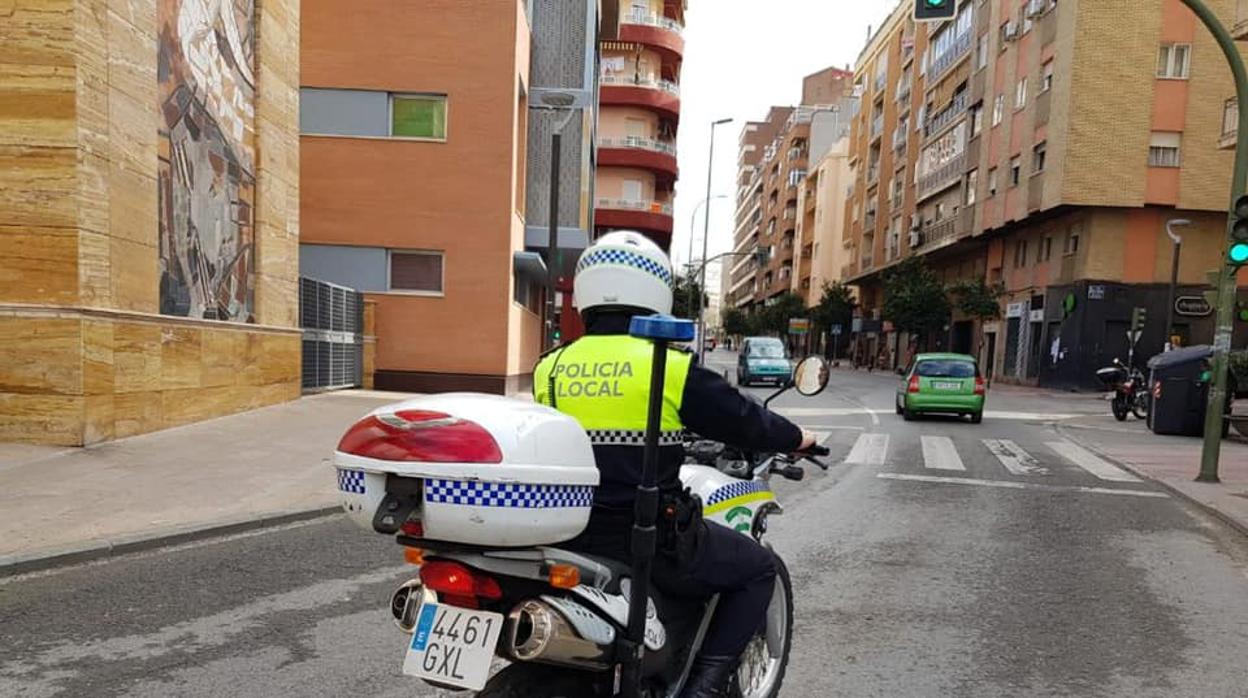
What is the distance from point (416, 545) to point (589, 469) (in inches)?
18.8

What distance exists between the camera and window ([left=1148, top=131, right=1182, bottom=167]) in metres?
28.7

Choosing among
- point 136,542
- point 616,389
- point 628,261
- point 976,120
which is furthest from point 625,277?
point 976,120

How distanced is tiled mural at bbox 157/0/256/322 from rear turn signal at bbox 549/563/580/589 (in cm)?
942

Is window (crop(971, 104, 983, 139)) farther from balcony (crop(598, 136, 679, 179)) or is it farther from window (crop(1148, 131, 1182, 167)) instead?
balcony (crop(598, 136, 679, 179))

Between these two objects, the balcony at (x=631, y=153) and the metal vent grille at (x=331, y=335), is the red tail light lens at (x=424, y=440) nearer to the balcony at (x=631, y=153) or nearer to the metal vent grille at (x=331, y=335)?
the metal vent grille at (x=331, y=335)

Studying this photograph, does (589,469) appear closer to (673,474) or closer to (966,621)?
(673,474)

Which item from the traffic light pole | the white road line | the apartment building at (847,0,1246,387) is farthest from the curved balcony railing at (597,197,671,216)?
the traffic light pole

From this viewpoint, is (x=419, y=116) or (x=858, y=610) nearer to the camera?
(x=858, y=610)

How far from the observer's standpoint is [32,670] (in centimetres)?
351

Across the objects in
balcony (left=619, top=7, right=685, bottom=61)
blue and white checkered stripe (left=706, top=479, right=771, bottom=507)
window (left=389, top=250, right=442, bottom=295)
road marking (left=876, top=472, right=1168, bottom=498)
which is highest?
balcony (left=619, top=7, right=685, bottom=61)

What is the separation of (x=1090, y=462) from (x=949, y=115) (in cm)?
3545

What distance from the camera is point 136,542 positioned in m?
5.45

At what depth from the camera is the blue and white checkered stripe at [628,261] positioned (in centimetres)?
243

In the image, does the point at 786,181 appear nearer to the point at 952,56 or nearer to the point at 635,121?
the point at 952,56
